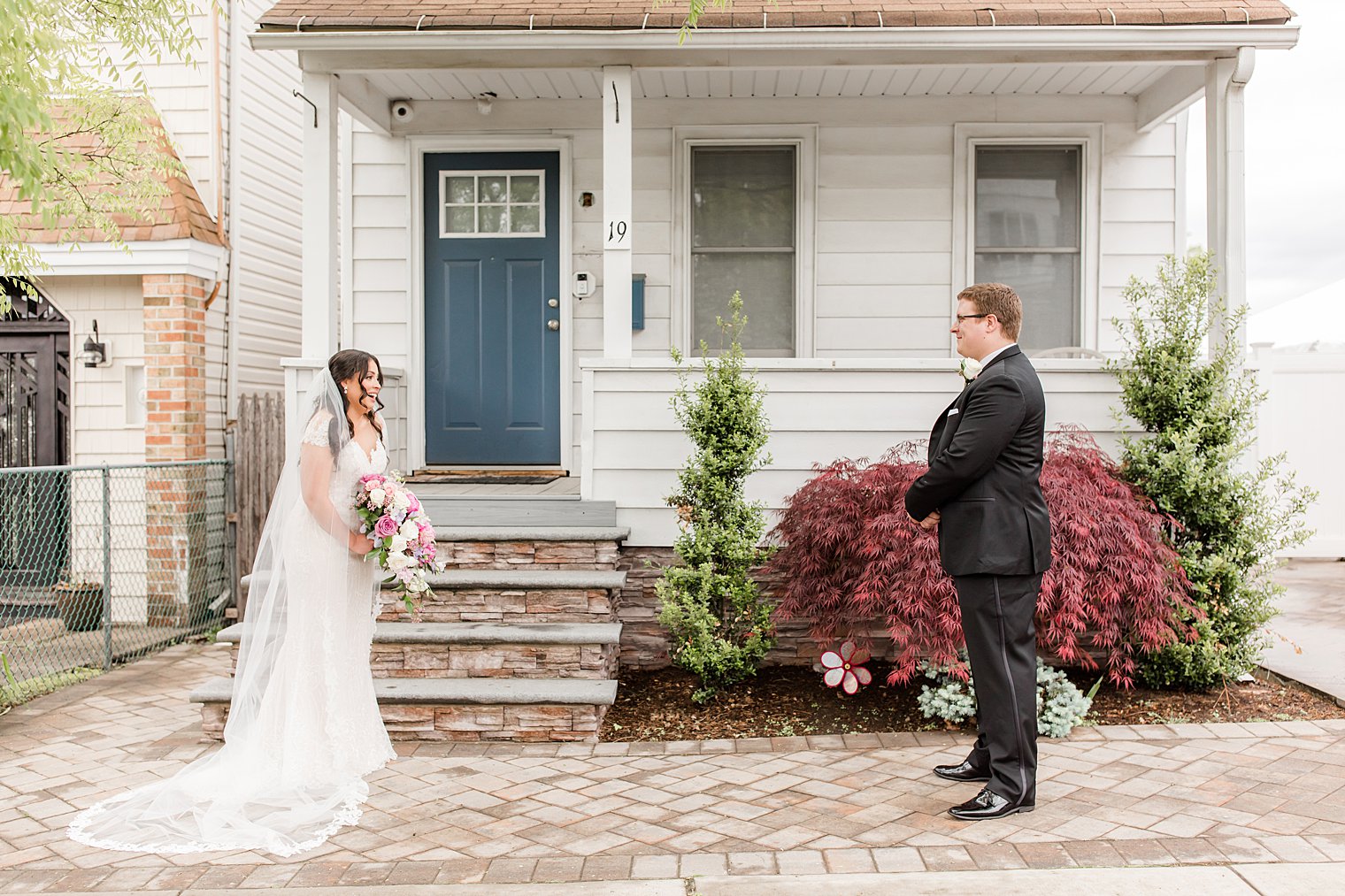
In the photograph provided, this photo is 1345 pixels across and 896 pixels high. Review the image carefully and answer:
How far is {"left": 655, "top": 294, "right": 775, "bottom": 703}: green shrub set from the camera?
5156 mm

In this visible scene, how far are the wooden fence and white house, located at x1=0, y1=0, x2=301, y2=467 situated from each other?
12.7 inches

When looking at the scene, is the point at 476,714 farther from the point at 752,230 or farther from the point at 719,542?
the point at 752,230

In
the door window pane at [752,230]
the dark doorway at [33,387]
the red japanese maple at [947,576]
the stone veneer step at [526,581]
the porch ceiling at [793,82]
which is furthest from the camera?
the dark doorway at [33,387]

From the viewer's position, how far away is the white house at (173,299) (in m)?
7.57

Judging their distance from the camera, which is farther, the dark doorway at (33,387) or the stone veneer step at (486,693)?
the dark doorway at (33,387)

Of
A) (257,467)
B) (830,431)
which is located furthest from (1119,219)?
(257,467)

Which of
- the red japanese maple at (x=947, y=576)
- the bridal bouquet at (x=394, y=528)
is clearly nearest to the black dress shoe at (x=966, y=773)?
the red japanese maple at (x=947, y=576)

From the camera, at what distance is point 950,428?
389 cm

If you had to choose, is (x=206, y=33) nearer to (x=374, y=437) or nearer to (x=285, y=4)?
(x=285, y=4)

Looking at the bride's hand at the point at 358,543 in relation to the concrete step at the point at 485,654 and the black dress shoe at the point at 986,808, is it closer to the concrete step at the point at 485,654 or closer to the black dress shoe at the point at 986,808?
the concrete step at the point at 485,654

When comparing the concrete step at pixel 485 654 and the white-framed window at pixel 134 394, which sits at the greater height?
the white-framed window at pixel 134 394

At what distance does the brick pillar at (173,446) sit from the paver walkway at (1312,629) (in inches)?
285

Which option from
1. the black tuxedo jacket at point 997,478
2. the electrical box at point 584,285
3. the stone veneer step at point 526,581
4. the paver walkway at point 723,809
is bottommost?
the paver walkway at point 723,809

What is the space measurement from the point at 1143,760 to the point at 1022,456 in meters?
1.62
